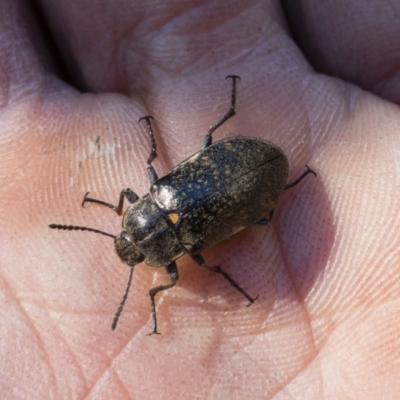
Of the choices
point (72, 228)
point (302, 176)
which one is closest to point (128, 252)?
point (72, 228)

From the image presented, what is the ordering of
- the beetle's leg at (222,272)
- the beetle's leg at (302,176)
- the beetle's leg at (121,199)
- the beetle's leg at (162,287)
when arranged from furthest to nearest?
the beetle's leg at (302,176)
the beetle's leg at (121,199)
the beetle's leg at (222,272)
the beetle's leg at (162,287)

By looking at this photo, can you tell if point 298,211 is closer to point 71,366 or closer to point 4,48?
point 71,366

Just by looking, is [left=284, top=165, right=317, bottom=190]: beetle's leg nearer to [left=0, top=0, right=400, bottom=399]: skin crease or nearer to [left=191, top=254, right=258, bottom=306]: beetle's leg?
[left=0, top=0, right=400, bottom=399]: skin crease

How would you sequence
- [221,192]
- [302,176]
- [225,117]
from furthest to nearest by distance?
[225,117] < [302,176] < [221,192]

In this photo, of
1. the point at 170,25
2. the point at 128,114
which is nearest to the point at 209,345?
the point at 128,114

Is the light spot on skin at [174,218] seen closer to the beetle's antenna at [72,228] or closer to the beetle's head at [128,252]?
the beetle's head at [128,252]

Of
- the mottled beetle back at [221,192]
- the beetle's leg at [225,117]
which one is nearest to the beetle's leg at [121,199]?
the mottled beetle back at [221,192]

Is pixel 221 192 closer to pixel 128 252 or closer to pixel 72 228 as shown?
pixel 128 252
